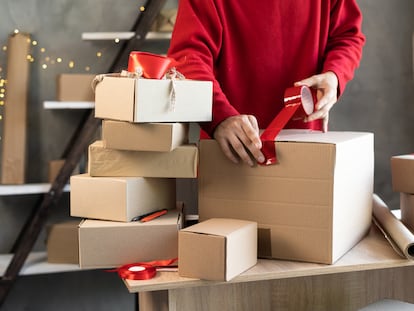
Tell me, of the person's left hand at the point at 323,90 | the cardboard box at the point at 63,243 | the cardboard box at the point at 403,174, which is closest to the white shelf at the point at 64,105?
the cardboard box at the point at 63,243

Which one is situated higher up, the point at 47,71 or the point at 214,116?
the point at 47,71

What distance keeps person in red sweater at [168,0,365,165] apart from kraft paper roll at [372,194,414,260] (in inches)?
10.2

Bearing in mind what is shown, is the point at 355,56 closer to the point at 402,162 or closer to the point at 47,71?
the point at 402,162

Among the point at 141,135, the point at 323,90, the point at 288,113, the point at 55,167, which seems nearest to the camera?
the point at 141,135

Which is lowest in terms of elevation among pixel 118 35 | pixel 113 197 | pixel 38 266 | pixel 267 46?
pixel 38 266

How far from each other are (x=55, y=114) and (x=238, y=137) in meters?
2.00

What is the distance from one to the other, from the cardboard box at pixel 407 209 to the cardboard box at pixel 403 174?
0.02m

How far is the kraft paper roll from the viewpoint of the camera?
1.31m

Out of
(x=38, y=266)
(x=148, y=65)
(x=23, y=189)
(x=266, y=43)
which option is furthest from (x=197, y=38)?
(x=38, y=266)

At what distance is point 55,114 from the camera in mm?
3100

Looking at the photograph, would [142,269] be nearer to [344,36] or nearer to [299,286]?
[299,286]

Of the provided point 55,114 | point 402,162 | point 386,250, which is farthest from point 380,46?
point 386,250

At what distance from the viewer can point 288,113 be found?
1.35 m

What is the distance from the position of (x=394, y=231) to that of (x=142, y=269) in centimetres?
58
